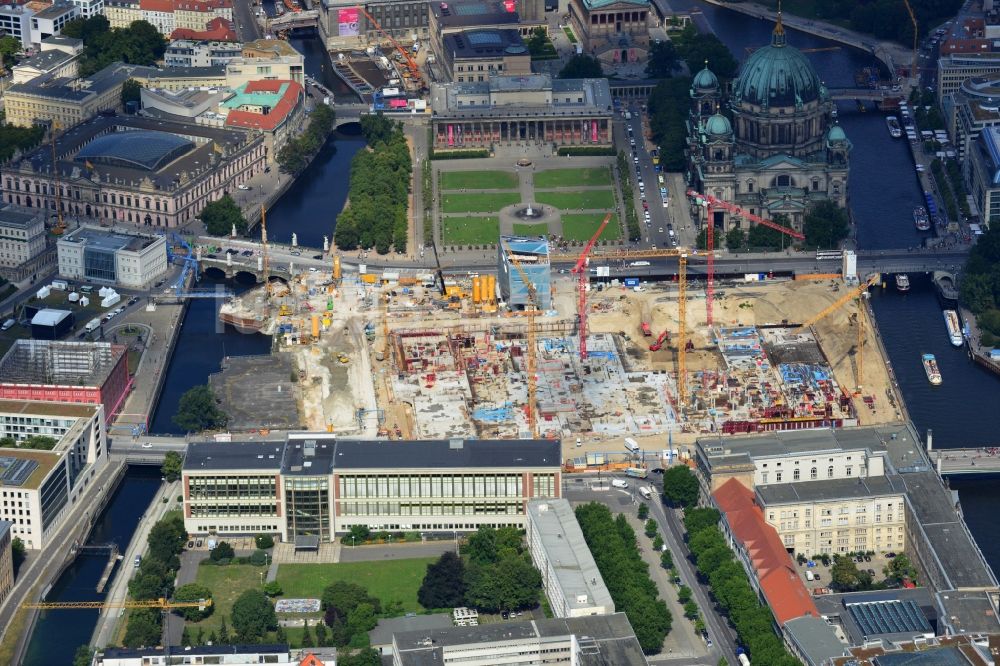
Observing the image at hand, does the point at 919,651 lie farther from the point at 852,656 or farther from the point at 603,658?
the point at 603,658

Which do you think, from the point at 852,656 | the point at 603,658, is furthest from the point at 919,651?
the point at 603,658

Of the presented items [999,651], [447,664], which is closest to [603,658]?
[447,664]

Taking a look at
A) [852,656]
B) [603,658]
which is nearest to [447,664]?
[603,658]

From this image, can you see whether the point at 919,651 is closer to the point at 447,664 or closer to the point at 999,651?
the point at 999,651

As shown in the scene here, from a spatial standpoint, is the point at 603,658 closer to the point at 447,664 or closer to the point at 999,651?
the point at 447,664

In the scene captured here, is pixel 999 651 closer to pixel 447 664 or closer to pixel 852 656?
pixel 852 656
